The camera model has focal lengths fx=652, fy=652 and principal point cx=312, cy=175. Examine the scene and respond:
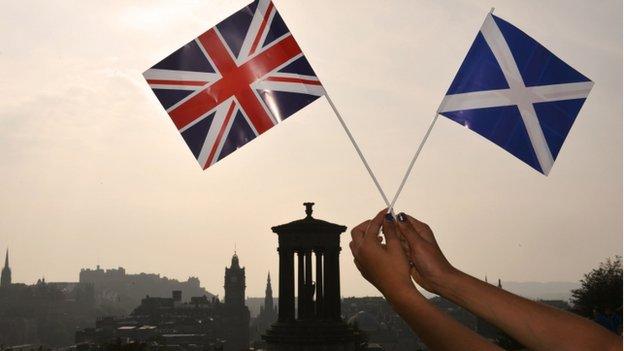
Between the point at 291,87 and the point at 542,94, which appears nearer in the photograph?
the point at 542,94

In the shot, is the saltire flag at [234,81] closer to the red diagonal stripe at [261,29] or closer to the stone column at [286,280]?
the red diagonal stripe at [261,29]

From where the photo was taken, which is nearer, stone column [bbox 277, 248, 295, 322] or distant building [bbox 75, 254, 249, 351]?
stone column [bbox 277, 248, 295, 322]

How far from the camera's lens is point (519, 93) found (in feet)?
22.4

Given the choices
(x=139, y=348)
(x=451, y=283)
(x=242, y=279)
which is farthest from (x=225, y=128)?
(x=242, y=279)

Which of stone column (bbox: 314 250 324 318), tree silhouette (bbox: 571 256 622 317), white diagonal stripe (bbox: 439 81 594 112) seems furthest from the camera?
tree silhouette (bbox: 571 256 622 317)

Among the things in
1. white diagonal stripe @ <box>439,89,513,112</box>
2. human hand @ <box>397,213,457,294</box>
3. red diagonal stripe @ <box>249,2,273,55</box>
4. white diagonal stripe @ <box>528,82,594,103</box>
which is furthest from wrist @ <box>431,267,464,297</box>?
red diagonal stripe @ <box>249,2,273,55</box>

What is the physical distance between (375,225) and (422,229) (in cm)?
19

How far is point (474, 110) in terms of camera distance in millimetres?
6676

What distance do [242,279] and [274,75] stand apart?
188260 mm

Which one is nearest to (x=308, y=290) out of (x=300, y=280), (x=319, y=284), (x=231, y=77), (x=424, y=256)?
(x=300, y=280)

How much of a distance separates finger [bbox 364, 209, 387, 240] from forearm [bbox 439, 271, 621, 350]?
43cm

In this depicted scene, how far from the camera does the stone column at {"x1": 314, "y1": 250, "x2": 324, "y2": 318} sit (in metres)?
25.5

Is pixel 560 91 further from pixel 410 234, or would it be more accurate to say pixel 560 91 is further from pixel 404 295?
pixel 404 295

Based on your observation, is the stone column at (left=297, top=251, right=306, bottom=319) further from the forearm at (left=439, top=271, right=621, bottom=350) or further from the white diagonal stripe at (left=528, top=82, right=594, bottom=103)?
the forearm at (left=439, top=271, right=621, bottom=350)
